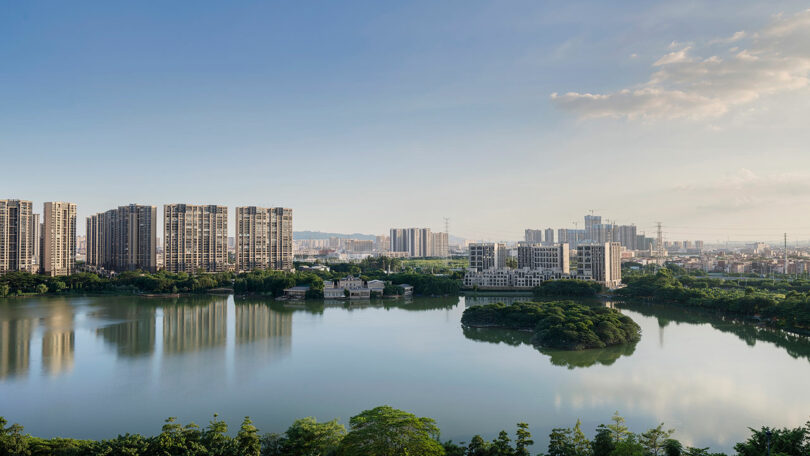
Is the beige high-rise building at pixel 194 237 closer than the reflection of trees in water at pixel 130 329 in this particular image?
No

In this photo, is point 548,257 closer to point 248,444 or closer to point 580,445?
point 580,445

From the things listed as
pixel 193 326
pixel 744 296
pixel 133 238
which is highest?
pixel 133 238

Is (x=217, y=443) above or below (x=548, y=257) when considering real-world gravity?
below

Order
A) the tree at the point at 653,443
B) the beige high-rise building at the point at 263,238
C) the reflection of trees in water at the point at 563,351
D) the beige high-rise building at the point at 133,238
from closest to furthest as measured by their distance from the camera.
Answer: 1. the tree at the point at 653,443
2. the reflection of trees in water at the point at 563,351
3. the beige high-rise building at the point at 133,238
4. the beige high-rise building at the point at 263,238

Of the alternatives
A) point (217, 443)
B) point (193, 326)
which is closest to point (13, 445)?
point (217, 443)

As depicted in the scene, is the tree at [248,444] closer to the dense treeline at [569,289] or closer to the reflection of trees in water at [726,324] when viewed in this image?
the reflection of trees in water at [726,324]

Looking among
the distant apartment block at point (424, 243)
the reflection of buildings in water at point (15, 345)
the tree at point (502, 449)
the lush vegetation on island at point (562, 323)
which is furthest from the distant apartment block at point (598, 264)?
the distant apartment block at point (424, 243)

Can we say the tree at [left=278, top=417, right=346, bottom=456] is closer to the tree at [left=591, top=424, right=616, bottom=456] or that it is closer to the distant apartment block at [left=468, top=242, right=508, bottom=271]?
the tree at [left=591, top=424, right=616, bottom=456]
